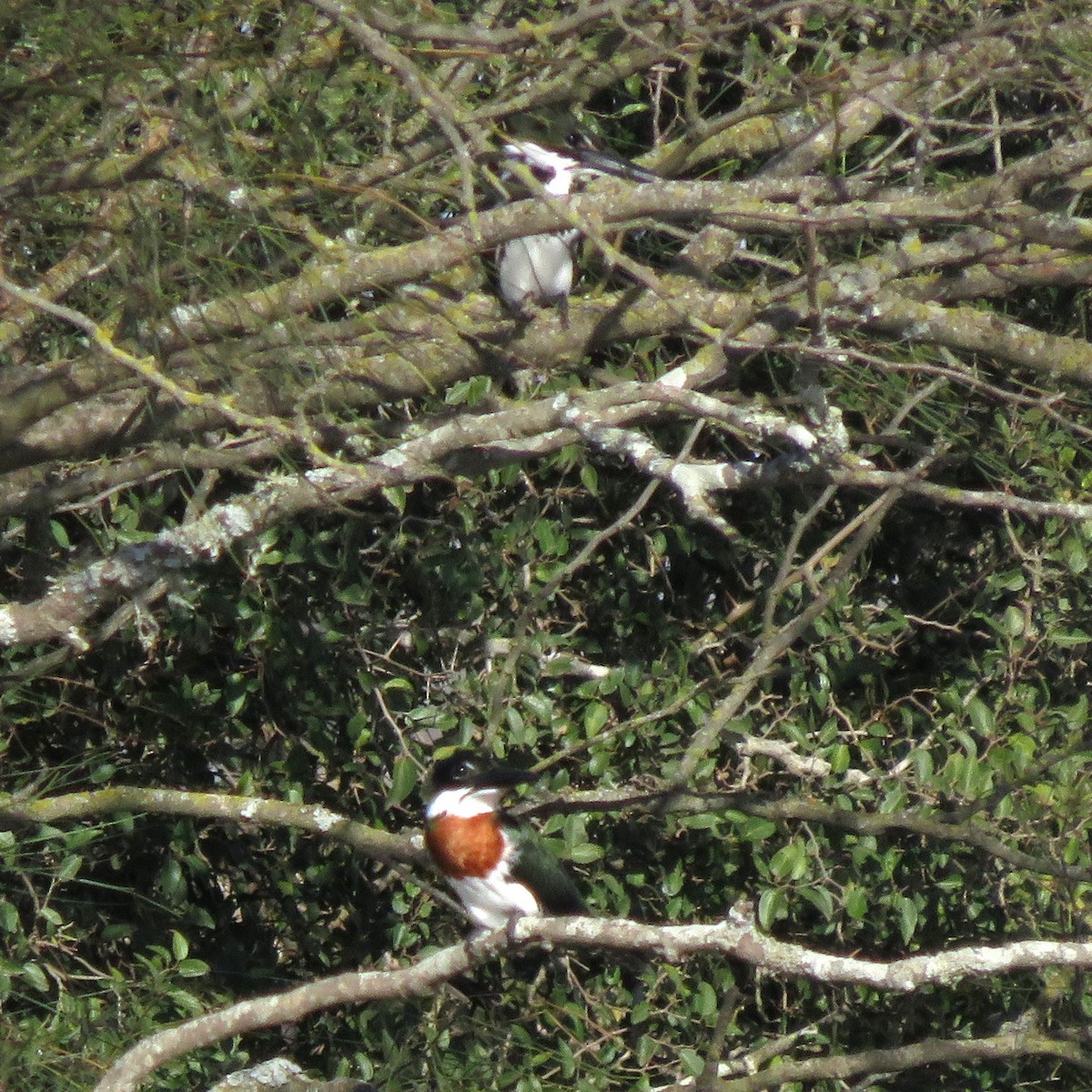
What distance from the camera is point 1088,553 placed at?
3246 mm

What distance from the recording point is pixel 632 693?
10.6 ft

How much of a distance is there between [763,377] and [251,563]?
3.72 feet

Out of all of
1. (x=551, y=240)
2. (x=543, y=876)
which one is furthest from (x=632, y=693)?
(x=551, y=240)

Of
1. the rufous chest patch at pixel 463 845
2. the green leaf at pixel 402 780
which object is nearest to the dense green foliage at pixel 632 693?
the green leaf at pixel 402 780

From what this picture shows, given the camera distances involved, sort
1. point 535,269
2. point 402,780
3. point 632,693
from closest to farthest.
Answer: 1. point 535,269
2. point 402,780
3. point 632,693

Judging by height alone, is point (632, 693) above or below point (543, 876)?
above

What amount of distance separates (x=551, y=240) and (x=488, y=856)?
1.19m

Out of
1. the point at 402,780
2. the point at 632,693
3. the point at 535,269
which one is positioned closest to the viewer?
the point at 535,269

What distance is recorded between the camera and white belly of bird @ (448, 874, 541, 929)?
124 inches

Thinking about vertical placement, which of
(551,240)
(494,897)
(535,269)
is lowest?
(494,897)

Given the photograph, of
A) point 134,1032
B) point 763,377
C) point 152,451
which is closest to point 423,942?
point 134,1032

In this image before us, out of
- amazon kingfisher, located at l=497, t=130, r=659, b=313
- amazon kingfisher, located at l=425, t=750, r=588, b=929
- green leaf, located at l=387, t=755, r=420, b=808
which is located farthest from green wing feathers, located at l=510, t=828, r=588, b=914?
amazon kingfisher, located at l=497, t=130, r=659, b=313

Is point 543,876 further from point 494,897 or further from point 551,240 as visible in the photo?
point 551,240

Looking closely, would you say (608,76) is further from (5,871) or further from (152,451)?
(5,871)
